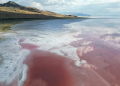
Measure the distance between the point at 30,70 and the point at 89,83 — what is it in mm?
5184

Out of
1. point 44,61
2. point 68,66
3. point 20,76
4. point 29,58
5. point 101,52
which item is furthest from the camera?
point 101,52

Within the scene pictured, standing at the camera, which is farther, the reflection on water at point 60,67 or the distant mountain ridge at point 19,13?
the distant mountain ridge at point 19,13

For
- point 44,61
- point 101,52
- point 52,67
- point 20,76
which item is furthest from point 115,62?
point 20,76

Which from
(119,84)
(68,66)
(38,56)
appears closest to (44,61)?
(38,56)

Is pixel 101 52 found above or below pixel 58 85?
above

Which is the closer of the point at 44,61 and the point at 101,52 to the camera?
the point at 44,61

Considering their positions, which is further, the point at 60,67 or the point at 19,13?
the point at 19,13

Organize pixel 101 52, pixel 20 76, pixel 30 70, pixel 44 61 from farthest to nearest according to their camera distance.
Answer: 1. pixel 101 52
2. pixel 44 61
3. pixel 30 70
4. pixel 20 76

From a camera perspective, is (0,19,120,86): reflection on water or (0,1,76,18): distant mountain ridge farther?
(0,1,76,18): distant mountain ridge

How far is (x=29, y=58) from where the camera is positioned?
1112 cm

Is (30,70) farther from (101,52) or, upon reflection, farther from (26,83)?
(101,52)

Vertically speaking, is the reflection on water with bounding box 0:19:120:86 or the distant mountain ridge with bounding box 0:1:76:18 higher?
the distant mountain ridge with bounding box 0:1:76:18

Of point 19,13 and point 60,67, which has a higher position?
point 19,13

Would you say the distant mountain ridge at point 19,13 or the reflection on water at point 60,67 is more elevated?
the distant mountain ridge at point 19,13
